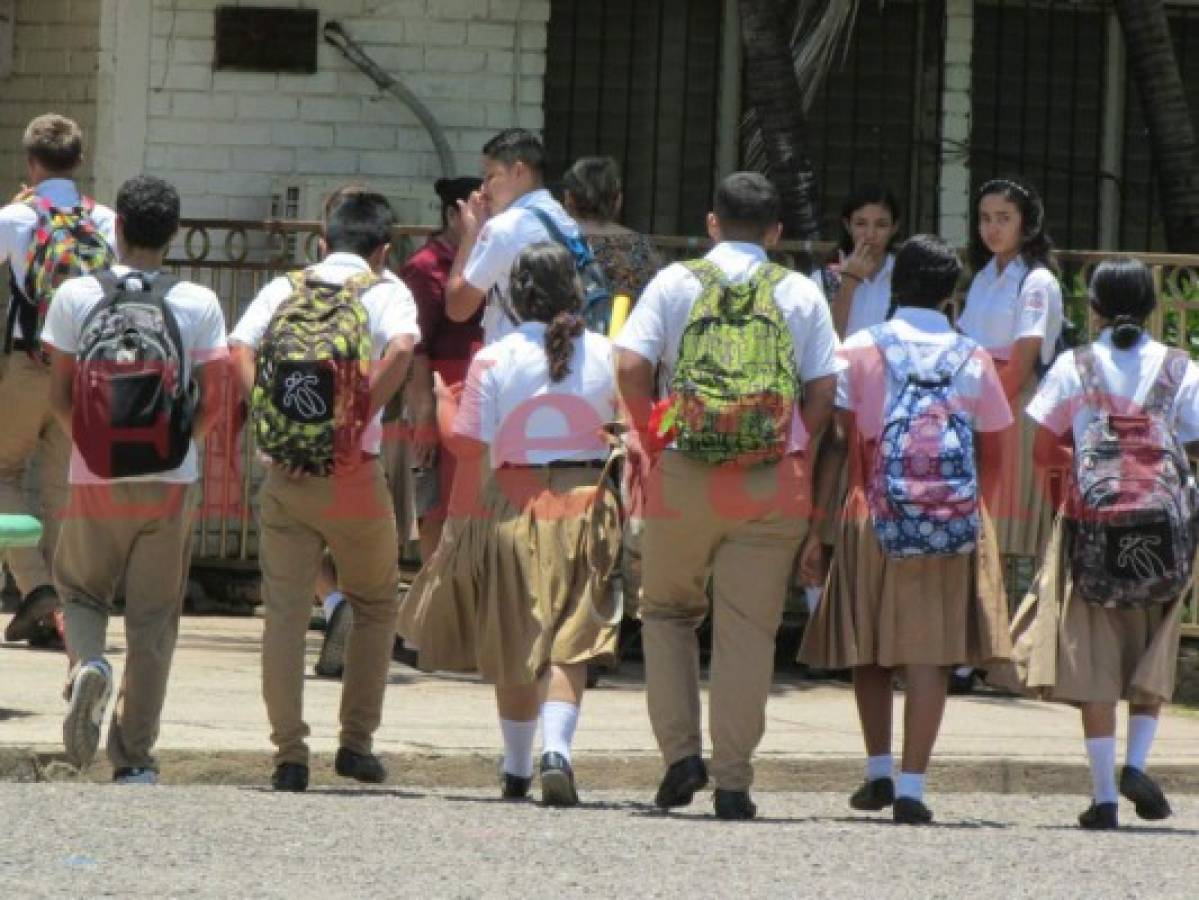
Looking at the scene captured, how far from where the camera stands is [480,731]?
10430 millimetres

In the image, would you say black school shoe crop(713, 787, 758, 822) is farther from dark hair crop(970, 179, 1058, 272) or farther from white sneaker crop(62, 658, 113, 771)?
dark hair crop(970, 179, 1058, 272)

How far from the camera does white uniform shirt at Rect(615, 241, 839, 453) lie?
29.4ft

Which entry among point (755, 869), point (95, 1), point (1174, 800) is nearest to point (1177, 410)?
point (1174, 800)

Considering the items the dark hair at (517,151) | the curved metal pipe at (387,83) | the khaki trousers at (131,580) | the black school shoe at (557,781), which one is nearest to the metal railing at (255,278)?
the curved metal pipe at (387,83)

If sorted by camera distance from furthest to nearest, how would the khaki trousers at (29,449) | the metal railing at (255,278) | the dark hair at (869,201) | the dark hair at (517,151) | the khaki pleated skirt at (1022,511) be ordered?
the metal railing at (255,278) < the khaki pleated skirt at (1022,511) < the dark hair at (869,201) < the khaki trousers at (29,449) < the dark hair at (517,151)

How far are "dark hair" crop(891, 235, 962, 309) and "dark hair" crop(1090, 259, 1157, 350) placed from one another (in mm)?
464

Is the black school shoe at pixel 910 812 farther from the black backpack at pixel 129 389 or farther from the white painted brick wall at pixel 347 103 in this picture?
the white painted brick wall at pixel 347 103

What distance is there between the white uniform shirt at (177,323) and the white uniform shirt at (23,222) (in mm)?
2018

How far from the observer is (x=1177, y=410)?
938cm

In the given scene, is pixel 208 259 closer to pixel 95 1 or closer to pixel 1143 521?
pixel 95 1

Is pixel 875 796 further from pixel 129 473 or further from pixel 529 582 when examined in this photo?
pixel 129 473

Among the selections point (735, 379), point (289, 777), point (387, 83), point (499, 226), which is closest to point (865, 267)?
point (499, 226)

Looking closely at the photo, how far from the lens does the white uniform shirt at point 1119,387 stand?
9344 mm

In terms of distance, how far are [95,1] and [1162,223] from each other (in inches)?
204
